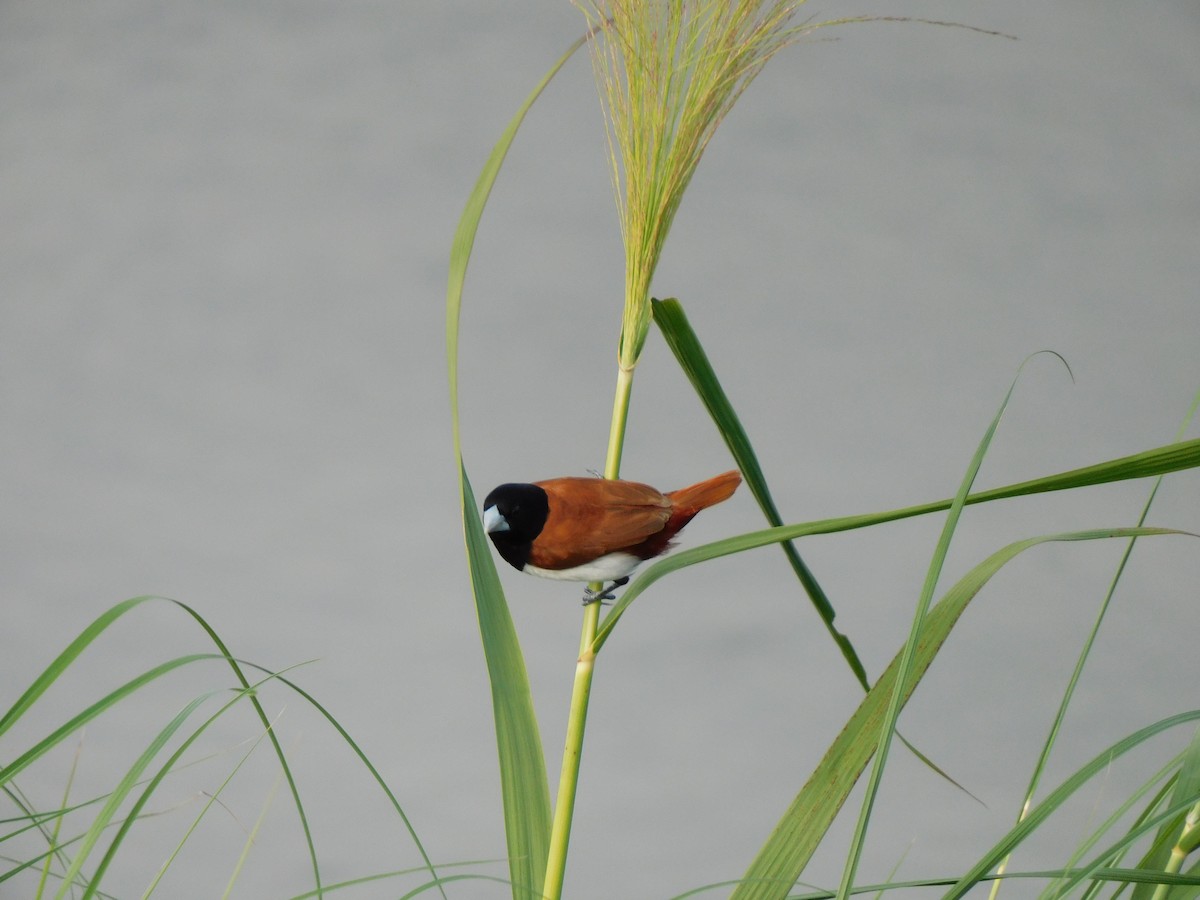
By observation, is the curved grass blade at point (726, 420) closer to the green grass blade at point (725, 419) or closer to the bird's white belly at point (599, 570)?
the green grass blade at point (725, 419)

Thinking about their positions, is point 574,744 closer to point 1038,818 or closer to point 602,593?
point 602,593

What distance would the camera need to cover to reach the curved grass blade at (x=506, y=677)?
1.72 ft

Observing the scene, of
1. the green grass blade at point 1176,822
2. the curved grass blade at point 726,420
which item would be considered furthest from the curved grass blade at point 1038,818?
the curved grass blade at point 726,420

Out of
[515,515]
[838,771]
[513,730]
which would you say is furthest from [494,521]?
[838,771]

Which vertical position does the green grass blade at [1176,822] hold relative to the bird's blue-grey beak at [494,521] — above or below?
below

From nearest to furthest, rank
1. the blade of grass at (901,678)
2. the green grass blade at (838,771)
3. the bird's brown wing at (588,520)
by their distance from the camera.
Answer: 1. the blade of grass at (901,678)
2. the green grass blade at (838,771)
3. the bird's brown wing at (588,520)

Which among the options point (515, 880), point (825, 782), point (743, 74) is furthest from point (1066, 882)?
point (743, 74)

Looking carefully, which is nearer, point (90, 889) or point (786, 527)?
point (90, 889)

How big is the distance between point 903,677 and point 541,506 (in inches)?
11.6

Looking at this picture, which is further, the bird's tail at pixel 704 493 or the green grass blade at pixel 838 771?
the bird's tail at pixel 704 493

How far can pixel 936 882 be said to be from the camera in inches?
20.8

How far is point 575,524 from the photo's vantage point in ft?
2.03

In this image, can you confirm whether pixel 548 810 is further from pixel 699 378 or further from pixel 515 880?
pixel 699 378

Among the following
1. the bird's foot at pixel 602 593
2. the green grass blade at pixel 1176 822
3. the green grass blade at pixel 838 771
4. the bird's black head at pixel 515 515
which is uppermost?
the bird's black head at pixel 515 515
